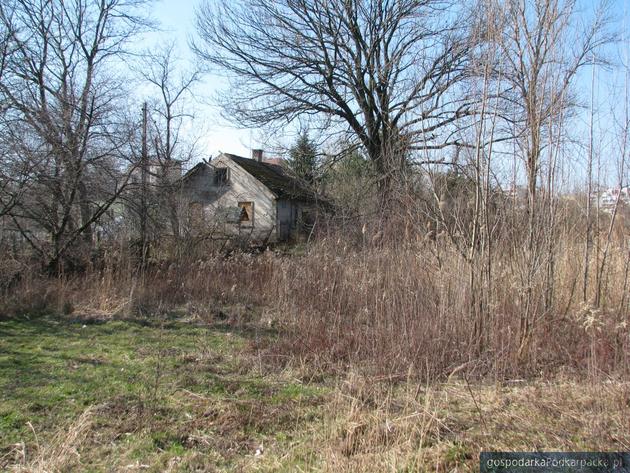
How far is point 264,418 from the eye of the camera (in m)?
3.28

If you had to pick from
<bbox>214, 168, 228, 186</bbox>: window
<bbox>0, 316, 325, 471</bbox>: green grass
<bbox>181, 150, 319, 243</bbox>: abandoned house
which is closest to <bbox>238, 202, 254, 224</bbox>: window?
<bbox>181, 150, 319, 243</bbox>: abandoned house

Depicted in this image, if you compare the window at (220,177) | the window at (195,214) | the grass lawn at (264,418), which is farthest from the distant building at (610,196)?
the window at (220,177)

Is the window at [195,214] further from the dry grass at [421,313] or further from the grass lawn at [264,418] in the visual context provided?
the grass lawn at [264,418]

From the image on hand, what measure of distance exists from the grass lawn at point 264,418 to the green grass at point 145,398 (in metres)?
0.01

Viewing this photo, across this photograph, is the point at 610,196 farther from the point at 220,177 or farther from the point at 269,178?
the point at 269,178

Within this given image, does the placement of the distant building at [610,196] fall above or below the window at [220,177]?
below

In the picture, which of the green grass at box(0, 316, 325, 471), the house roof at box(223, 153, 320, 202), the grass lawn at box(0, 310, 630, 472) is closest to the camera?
the grass lawn at box(0, 310, 630, 472)

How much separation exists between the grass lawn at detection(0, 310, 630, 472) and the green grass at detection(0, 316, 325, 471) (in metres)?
0.01

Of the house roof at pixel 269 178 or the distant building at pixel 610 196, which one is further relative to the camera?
the house roof at pixel 269 178

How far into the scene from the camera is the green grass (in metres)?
2.88

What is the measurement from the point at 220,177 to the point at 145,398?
70.1 feet

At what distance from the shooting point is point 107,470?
260 cm

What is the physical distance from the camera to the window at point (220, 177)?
78.3ft

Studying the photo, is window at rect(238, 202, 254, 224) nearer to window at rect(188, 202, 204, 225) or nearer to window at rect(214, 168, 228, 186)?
window at rect(214, 168, 228, 186)
